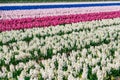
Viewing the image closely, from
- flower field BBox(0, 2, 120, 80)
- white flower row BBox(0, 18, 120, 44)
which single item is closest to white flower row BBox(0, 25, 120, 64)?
flower field BBox(0, 2, 120, 80)

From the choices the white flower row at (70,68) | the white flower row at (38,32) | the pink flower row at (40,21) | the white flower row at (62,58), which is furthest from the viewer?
the pink flower row at (40,21)

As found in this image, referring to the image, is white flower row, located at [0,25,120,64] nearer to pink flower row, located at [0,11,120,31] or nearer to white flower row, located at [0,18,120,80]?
white flower row, located at [0,18,120,80]

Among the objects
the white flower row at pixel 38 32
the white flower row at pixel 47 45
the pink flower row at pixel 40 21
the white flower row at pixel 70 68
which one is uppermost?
the white flower row at pixel 70 68

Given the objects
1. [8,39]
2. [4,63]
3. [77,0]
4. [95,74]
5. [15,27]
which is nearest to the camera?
[95,74]

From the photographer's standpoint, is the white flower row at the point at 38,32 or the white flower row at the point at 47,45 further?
the white flower row at the point at 38,32

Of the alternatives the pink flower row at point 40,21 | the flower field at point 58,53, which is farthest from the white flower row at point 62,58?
the pink flower row at point 40,21

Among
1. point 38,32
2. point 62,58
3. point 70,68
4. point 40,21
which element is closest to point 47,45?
point 62,58

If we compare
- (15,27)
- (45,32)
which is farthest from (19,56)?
(15,27)

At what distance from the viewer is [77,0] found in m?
43.2

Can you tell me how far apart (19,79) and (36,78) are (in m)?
0.47

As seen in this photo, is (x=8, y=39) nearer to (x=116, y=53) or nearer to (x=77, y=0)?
(x=116, y=53)

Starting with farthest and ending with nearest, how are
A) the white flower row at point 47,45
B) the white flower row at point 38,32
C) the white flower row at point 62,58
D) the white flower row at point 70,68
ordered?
the white flower row at point 38,32, the white flower row at point 47,45, the white flower row at point 62,58, the white flower row at point 70,68

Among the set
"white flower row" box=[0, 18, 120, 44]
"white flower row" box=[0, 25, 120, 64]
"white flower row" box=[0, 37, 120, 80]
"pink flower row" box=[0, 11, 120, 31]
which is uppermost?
"white flower row" box=[0, 37, 120, 80]

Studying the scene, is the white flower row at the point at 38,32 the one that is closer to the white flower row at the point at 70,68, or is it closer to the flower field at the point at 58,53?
the flower field at the point at 58,53
